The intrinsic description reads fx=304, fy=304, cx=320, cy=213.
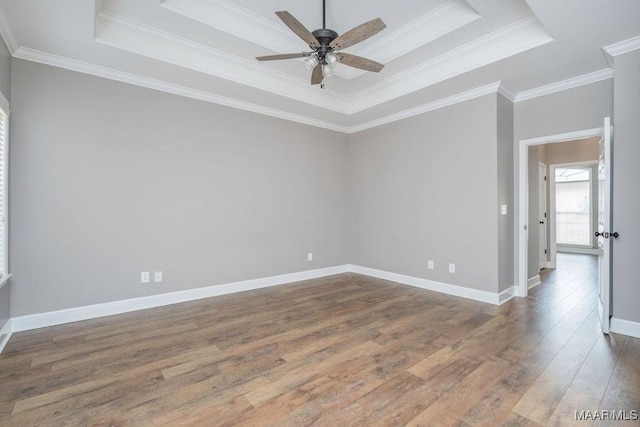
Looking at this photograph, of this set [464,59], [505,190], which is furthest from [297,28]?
[505,190]

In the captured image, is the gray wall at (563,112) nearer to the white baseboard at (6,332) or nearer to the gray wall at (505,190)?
the gray wall at (505,190)

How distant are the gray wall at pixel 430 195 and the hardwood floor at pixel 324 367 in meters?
0.80

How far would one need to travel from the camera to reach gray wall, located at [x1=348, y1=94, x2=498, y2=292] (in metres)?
3.92

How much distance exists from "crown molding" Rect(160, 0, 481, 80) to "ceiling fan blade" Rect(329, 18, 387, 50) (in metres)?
1.09

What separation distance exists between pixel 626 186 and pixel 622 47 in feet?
4.29

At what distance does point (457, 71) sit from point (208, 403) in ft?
Result: 13.0

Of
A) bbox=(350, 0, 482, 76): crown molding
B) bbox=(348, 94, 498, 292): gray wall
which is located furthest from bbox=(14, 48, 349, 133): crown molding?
bbox=(350, 0, 482, 76): crown molding

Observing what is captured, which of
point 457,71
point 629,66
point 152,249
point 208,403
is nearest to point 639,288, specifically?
point 629,66

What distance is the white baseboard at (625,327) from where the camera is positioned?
2814 millimetres

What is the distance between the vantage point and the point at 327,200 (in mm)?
5520

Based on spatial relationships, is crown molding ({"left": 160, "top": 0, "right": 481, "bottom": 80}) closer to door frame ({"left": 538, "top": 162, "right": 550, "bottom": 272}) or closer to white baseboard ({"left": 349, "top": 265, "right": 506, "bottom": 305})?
white baseboard ({"left": 349, "top": 265, "right": 506, "bottom": 305})

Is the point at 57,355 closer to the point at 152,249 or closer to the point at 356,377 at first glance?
the point at 152,249

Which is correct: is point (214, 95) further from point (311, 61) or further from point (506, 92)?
point (506, 92)

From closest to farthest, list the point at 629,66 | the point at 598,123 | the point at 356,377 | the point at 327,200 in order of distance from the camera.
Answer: the point at 356,377 → the point at 629,66 → the point at 598,123 → the point at 327,200
